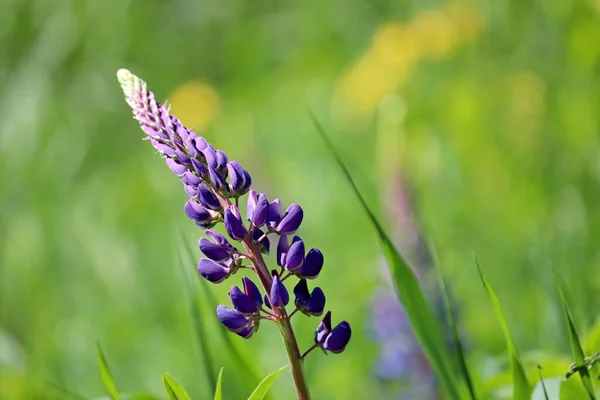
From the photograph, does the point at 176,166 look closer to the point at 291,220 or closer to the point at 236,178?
the point at 236,178

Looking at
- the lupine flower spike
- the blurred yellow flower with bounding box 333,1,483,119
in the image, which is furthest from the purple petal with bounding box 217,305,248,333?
the blurred yellow flower with bounding box 333,1,483,119

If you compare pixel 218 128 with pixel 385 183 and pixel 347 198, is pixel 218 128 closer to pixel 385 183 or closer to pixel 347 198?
pixel 347 198

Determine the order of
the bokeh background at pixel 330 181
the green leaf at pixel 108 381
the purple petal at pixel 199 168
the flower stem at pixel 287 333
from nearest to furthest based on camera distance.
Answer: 1. the flower stem at pixel 287 333
2. the purple petal at pixel 199 168
3. the green leaf at pixel 108 381
4. the bokeh background at pixel 330 181

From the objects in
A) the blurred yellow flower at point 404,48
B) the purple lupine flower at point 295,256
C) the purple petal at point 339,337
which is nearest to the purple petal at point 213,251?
the purple lupine flower at point 295,256

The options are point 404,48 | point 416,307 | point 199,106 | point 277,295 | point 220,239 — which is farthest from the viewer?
point 199,106

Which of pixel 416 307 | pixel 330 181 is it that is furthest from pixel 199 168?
pixel 330 181

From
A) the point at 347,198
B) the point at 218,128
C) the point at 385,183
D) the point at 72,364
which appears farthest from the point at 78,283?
the point at 385,183

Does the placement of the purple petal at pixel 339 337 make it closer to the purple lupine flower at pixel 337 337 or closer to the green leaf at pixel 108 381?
the purple lupine flower at pixel 337 337
